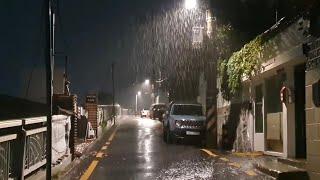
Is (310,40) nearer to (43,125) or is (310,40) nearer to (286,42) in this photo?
(286,42)

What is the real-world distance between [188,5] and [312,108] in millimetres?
14767

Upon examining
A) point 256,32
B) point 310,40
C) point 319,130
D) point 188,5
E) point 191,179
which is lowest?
point 191,179

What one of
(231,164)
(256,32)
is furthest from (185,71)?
(231,164)

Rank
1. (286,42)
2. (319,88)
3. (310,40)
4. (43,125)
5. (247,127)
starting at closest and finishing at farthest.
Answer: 1. (319,88)
2. (310,40)
3. (43,125)
4. (286,42)
5. (247,127)

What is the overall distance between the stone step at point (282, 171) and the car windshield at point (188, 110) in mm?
13617

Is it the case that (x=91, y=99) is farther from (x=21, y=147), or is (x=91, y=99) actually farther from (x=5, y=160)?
(x=5, y=160)

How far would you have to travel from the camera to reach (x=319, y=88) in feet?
37.6

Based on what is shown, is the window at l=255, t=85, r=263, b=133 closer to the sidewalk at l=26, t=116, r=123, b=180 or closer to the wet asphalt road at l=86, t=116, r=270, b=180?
the wet asphalt road at l=86, t=116, r=270, b=180

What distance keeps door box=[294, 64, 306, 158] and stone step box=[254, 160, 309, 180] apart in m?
1.74

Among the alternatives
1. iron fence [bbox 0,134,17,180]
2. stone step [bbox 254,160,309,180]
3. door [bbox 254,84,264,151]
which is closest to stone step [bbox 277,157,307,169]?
stone step [bbox 254,160,309,180]

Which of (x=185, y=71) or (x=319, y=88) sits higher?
(x=185, y=71)

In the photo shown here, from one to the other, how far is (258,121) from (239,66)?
7.33ft

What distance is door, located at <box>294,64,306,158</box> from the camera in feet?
52.7

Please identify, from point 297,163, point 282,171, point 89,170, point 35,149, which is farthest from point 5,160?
point 297,163
